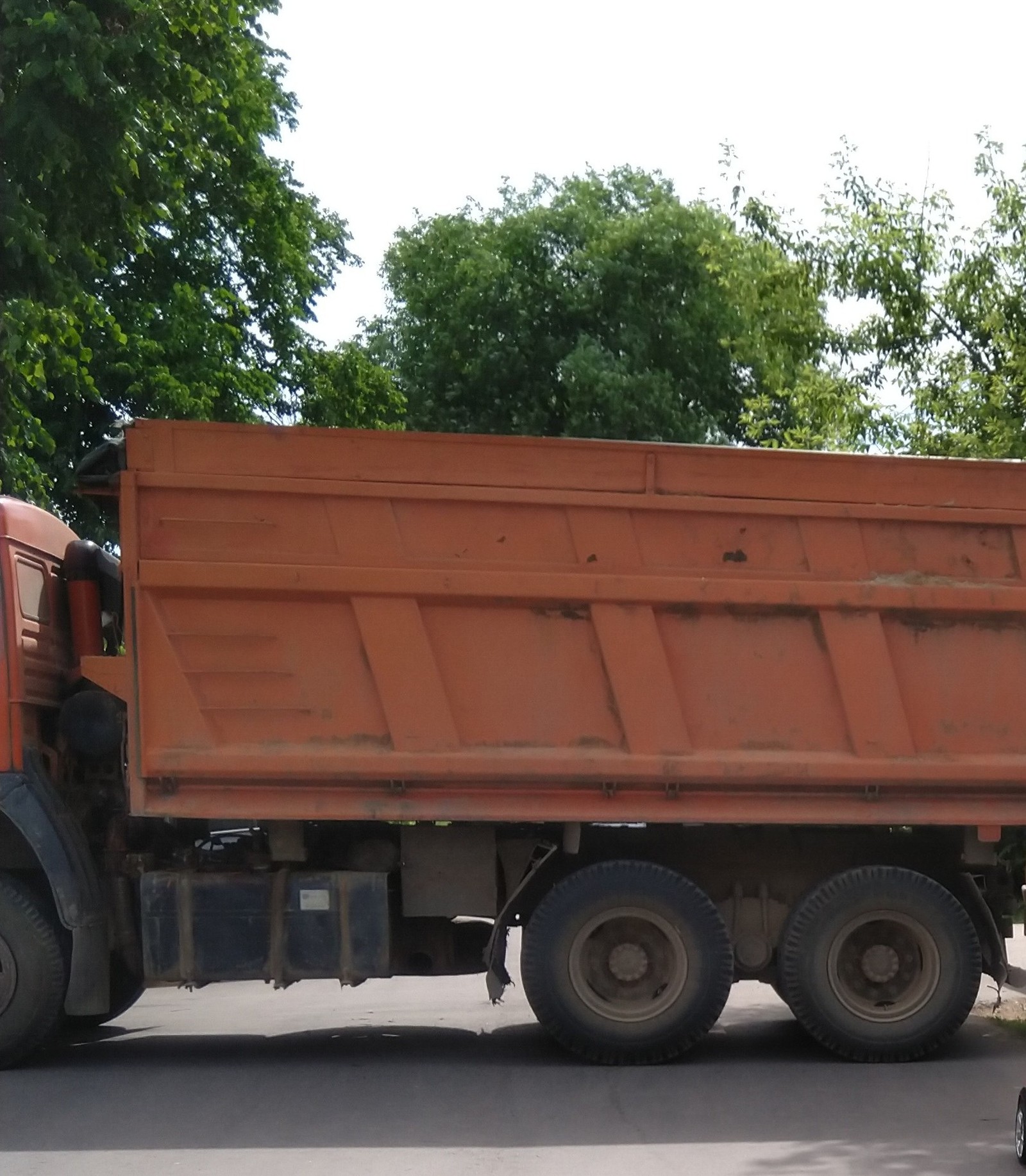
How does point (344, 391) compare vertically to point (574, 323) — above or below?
below

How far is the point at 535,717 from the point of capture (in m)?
8.97

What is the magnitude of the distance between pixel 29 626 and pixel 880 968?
464 cm

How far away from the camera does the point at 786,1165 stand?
21.5ft

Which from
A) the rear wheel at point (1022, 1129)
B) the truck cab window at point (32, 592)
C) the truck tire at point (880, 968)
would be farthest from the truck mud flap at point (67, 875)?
the rear wheel at point (1022, 1129)

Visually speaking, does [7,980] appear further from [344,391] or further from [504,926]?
[344,391]

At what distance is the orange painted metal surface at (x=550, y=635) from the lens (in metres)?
8.86

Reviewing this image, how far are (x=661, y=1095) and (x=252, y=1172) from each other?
7.61 feet

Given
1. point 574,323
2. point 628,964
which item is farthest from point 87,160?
point 574,323

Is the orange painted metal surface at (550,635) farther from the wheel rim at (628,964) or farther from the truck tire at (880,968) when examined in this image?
the wheel rim at (628,964)

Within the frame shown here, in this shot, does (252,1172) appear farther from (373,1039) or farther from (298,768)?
(373,1039)

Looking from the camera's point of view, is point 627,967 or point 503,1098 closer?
point 503,1098

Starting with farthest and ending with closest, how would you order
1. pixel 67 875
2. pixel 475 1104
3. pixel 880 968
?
pixel 880 968 → pixel 67 875 → pixel 475 1104

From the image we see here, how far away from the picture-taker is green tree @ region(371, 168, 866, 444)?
39.9m

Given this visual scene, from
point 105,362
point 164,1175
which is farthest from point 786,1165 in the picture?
point 105,362
